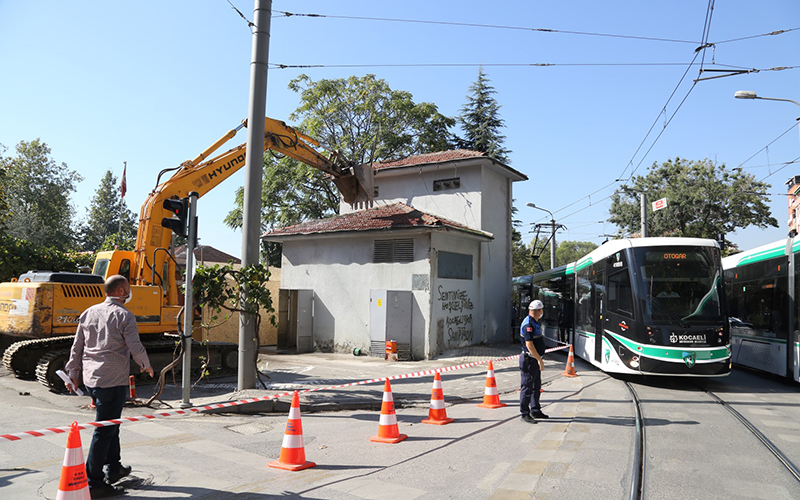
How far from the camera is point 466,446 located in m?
6.59

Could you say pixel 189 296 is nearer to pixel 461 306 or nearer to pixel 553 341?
pixel 461 306

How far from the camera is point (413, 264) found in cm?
1711

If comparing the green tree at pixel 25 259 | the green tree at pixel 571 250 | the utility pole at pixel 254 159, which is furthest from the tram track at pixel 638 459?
the green tree at pixel 571 250

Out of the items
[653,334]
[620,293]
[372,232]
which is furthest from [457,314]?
[653,334]

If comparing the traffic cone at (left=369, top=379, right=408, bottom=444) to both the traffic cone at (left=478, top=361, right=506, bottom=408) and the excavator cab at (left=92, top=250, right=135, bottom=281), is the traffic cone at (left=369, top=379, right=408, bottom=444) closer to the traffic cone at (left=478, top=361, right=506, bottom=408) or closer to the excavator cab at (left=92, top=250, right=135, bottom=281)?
the traffic cone at (left=478, top=361, right=506, bottom=408)

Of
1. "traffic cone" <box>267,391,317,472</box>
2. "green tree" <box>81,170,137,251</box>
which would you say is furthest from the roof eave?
"green tree" <box>81,170,137,251</box>

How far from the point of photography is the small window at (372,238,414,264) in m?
17.3

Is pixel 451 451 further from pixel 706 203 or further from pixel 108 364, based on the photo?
pixel 706 203

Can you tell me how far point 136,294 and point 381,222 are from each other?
889 cm

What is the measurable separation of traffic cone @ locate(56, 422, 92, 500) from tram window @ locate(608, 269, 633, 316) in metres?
10.1

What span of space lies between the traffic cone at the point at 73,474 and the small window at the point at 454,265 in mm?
13702

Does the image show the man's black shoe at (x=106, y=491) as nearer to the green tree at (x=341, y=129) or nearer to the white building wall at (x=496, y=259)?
the white building wall at (x=496, y=259)

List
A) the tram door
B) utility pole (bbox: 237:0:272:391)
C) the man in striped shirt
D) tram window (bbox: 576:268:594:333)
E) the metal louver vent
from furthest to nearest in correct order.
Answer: tram window (bbox: 576:268:594:333)
the tram door
the metal louver vent
utility pole (bbox: 237:0:272:391)
the man in striped shirt

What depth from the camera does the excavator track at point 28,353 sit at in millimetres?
10894
